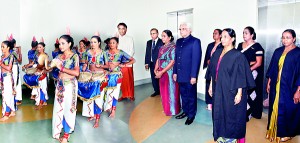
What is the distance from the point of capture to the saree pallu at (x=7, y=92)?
14.8ft

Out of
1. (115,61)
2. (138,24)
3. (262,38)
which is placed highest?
(138,24)

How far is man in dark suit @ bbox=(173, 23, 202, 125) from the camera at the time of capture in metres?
4.39

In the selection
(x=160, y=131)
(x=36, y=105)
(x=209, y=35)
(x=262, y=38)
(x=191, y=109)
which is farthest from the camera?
(x=209, y=35)

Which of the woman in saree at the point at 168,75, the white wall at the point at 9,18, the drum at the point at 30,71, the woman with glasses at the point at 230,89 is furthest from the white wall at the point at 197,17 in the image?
the drum at the point at 30,71

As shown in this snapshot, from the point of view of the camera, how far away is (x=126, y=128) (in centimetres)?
440

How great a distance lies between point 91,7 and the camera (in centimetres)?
766

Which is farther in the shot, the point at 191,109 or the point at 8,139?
the point at 191,109

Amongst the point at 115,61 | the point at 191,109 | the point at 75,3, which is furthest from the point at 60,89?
the point at 75,3

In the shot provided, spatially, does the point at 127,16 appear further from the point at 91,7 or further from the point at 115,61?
the point at 115,61

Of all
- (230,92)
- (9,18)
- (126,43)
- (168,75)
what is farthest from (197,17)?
(9,18)

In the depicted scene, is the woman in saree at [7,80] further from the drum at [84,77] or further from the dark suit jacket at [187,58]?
the dark suit jacket at [187,58]

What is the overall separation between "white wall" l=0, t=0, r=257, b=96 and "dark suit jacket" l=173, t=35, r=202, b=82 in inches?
61.7

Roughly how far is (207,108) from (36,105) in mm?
3484

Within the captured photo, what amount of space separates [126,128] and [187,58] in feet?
4.82
